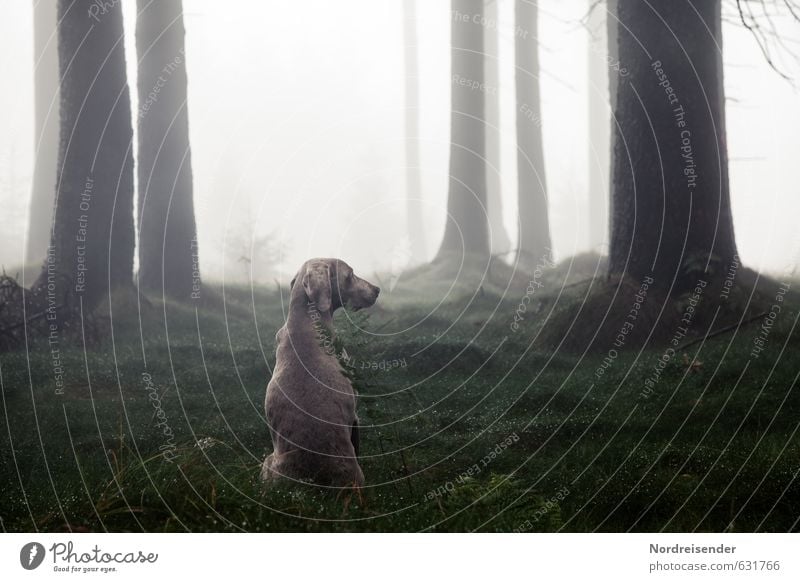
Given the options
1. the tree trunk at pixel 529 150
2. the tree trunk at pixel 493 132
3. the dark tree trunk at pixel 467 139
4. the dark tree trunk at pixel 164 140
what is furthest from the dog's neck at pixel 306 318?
the tree trunk at pixel 493 132

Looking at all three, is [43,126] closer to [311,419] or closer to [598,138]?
[311,419]

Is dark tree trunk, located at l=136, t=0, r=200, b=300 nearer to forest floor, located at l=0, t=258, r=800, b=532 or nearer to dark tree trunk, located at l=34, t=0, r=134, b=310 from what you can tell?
dark tree trunk, located at l=34, t=0, r=134, b=310

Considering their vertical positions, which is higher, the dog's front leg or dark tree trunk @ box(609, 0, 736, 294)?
dark tree trunk @ box(609, 0, 736, 294)

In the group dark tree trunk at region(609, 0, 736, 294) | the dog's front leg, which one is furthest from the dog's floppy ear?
dark tree trunk at region(609, 0, 736, 294)

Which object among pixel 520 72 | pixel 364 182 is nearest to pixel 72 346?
pixel 364 182

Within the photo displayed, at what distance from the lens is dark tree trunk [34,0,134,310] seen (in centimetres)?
1004

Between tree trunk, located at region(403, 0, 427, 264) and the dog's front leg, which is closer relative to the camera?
the dog's front leg

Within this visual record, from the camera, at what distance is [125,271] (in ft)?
34.7

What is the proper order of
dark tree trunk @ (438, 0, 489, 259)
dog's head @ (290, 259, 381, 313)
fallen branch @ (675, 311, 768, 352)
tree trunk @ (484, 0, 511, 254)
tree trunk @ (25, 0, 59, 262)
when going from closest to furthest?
dog's head @ (290, 259, 381, 313) < fallen branch @ (675, 311, 768, 352) < tree trunk @ (25, 0, 59, 262) < dark tree trunk @ (438, 0, 489, 259) < tree trunk @ (484, 0, 511, 254)

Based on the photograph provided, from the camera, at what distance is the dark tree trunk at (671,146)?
364 inches

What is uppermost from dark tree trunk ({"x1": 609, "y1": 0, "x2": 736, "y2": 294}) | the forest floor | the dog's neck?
dark tree trunk ({"x1": 609, "y1": 0, "x2": 736, "y2": 294})

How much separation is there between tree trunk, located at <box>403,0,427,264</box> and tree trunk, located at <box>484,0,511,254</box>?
1979mm
